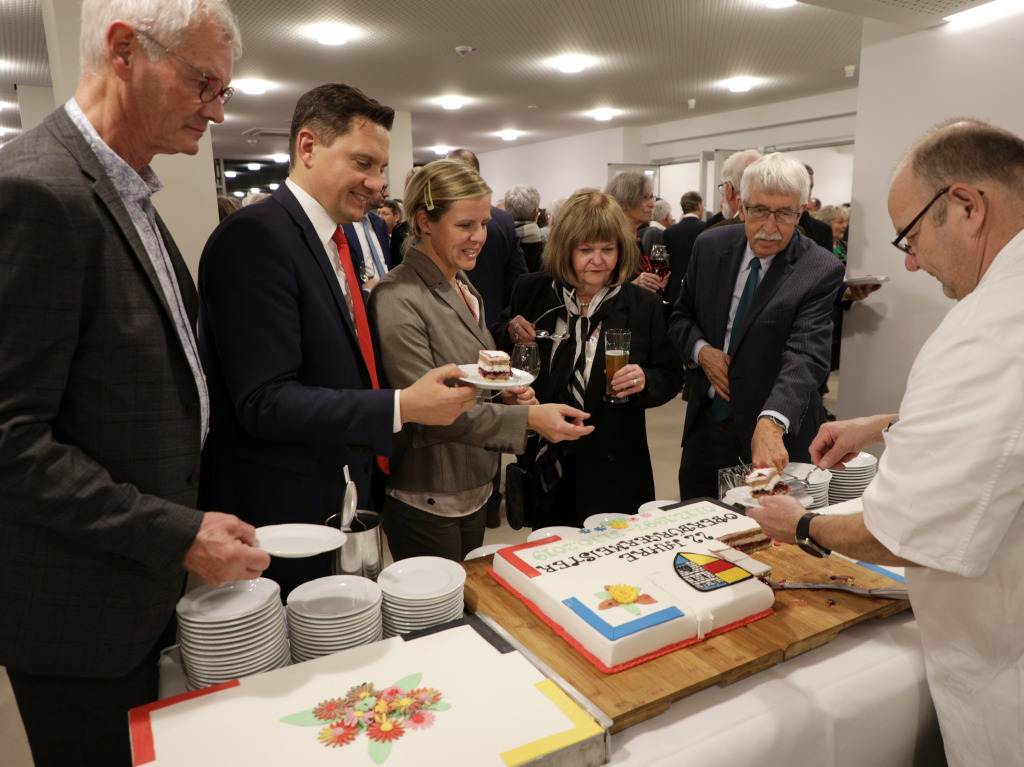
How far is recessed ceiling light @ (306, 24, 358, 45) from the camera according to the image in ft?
20.4

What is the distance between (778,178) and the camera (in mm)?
2338

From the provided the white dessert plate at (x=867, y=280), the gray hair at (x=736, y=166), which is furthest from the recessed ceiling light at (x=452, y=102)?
the white dessert plate at (x=867, y=280)

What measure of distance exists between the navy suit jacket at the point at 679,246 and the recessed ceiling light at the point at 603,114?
7110 millimetres

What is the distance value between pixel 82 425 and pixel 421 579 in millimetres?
654

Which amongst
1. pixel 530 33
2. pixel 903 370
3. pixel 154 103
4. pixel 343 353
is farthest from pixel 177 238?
pixel 530 33

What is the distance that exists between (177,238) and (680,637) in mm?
2433

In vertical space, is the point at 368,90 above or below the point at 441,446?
above

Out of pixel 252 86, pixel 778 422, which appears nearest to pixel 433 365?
pixel 778 422

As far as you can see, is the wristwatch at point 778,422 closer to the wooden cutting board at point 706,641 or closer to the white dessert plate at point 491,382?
the wooden cutting board at point 706,641

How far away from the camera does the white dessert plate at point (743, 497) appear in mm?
1821

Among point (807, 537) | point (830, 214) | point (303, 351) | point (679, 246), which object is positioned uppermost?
point (830, 214)

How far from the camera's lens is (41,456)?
3.22ft

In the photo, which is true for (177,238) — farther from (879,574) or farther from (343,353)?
(879,574)

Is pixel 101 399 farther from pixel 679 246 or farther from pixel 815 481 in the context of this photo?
pixel 679 246
